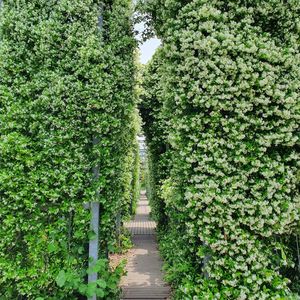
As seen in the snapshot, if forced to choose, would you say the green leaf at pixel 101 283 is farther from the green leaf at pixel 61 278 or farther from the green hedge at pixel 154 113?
the green hedge at pixel 154 113

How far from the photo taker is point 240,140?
307 cm

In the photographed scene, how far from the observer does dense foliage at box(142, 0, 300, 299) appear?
2.99 m

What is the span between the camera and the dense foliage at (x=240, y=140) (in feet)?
9.80

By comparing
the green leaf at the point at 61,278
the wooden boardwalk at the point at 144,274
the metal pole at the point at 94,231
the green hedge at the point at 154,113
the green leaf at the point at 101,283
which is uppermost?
the green hedge at the point at 154,113

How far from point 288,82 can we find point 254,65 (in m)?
0.37

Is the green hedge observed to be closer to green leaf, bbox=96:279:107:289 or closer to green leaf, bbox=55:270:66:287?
green leaf, bbox=96:279:107:289

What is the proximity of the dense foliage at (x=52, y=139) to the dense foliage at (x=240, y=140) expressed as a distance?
100 centimetres

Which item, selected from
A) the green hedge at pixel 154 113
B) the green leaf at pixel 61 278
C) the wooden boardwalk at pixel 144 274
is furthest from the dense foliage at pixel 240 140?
the green hedge at pixel 154 113

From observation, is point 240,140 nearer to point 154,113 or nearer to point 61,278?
point 61,278

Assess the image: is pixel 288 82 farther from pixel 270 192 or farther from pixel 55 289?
pixel 55 289

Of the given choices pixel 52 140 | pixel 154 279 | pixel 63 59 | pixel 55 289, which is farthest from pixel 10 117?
pixel 154 279

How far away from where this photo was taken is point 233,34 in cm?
313

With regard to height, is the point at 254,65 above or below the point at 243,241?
above

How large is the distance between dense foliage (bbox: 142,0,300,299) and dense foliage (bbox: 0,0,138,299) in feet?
3.30
